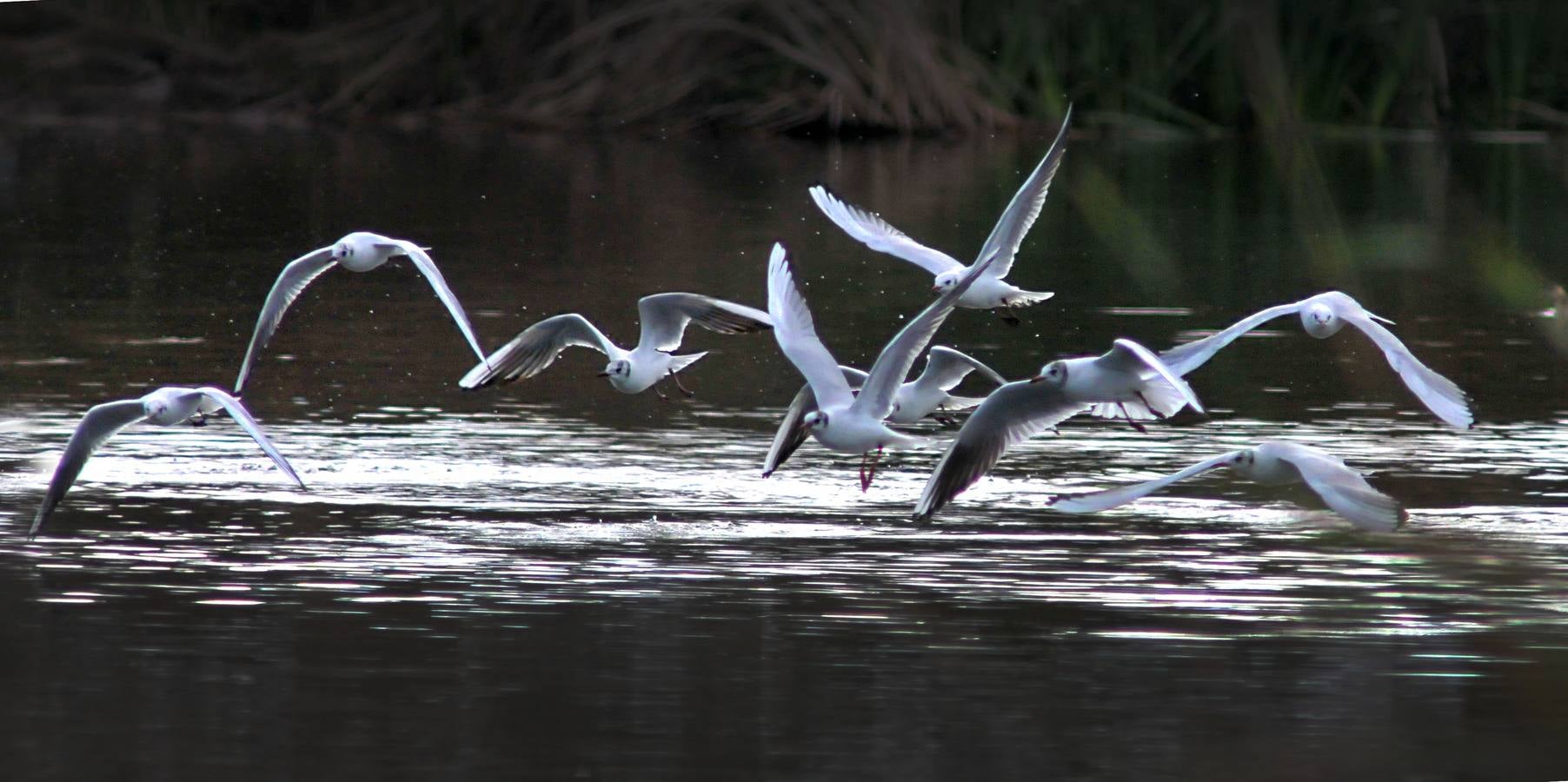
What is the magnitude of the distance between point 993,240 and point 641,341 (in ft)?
5.44

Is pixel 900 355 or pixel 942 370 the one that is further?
pixel 942 370

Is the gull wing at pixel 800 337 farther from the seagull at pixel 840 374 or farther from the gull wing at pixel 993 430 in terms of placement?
the gull wing at pixel 993 430

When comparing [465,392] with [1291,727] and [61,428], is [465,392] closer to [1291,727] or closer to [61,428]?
[61,428]

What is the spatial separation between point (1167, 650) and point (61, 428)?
19.0 feet

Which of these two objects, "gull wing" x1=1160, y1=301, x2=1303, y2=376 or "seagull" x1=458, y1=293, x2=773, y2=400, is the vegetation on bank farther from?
"gull wing" x1=1160, y1=301, x2=1303, y2=376

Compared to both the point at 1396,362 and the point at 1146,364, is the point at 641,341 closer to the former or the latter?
the point at 1146,364

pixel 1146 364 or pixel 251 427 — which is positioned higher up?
pixel 1146 364

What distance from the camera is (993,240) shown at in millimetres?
10805

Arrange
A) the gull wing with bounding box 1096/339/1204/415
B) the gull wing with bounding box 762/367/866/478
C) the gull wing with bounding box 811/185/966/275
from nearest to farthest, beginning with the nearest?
1. the gull wing with bounding box 1096/339/1204/415
2. the gull wing with bounding box 762/367/866/478
3. the gull wing with bounding box 811/185/966/275

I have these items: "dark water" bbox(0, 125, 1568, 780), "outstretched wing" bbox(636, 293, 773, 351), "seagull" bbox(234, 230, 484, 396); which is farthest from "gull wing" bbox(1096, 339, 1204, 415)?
"seagull" bbox(234, 230, 484, 396)

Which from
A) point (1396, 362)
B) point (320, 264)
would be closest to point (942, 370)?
point (1396, 362)

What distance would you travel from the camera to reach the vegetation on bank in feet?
102

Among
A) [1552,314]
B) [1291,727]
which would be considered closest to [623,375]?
[1291,727]

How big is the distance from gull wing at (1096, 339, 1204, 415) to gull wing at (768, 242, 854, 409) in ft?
3.57
